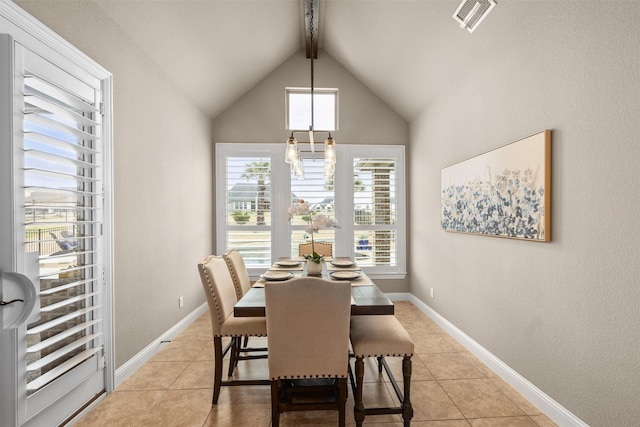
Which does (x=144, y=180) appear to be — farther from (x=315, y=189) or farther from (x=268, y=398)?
(x=315, y=189)

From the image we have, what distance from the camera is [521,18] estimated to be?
2162mm

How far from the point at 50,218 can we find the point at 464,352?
10.8ft

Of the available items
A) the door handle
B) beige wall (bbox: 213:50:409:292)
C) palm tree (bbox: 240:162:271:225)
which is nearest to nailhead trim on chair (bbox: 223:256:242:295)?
the door handle

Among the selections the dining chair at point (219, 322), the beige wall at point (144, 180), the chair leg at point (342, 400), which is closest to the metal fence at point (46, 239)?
the beige wall at point (144, 180)

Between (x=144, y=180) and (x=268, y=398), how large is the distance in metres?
2.04

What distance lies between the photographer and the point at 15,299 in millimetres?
1287

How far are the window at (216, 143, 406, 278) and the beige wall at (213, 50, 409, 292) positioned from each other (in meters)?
0.16

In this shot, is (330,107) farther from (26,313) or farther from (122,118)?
(26,313)

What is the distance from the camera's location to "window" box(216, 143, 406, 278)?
4527 millimetres

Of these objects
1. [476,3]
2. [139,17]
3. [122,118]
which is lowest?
[122,118]

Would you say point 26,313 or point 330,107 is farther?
point 330,107

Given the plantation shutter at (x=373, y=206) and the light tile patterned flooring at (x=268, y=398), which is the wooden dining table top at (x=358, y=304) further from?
the plantation shutter at (x=373, y=206)

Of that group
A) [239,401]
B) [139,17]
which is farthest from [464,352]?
[139,17]

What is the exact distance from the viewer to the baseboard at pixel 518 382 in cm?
188
